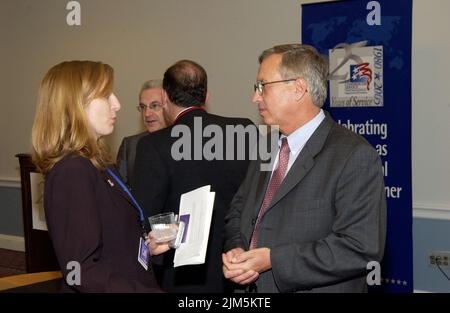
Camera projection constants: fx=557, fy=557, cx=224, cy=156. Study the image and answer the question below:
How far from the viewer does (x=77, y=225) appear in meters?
1.78

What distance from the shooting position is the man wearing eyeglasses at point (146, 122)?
4.19 meters

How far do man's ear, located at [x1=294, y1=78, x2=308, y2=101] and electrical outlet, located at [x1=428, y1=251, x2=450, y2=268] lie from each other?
254 cm

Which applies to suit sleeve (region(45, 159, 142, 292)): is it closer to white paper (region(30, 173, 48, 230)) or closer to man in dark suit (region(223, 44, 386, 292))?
man in dark suit (region(223, 44, 386, 292))

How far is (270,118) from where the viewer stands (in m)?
2.39

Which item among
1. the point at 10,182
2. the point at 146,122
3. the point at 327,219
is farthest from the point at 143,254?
the point at 10,182

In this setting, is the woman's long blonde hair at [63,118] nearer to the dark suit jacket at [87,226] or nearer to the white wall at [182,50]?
the dark suit jacket at [87,226]

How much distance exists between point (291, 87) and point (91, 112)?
84 cm

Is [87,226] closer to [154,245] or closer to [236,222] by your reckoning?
[154,245]

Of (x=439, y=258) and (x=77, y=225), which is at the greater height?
(x=77, y=225)

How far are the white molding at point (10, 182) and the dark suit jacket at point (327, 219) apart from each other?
5510 millimetres

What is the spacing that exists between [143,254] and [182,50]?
389cm

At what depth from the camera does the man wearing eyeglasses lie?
165 inches
